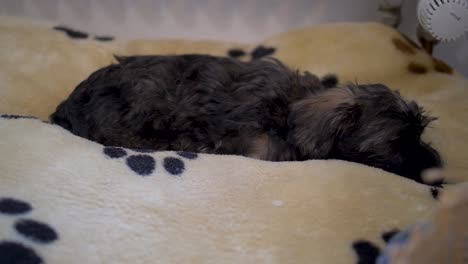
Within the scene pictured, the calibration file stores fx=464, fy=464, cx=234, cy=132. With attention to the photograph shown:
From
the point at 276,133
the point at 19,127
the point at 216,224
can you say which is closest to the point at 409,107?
the point at 276,133

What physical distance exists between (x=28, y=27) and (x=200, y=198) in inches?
81.4

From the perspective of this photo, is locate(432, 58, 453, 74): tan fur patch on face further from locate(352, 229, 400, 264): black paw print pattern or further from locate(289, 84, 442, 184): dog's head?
locate(352, 229, 400, 264): black paw print pattern

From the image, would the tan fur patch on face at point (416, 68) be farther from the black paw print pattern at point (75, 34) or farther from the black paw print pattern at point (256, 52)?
the black paw print pattern at point (75, 34)

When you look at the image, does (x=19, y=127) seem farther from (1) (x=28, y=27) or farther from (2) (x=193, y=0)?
(2) (x=193, y=0)

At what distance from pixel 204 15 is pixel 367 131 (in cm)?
174

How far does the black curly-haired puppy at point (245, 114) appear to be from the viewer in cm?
193

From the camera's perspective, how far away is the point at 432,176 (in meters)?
1.56

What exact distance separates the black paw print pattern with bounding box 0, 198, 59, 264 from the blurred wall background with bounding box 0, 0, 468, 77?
2.13 m

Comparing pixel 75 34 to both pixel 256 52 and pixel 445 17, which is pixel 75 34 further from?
pixel 445 17

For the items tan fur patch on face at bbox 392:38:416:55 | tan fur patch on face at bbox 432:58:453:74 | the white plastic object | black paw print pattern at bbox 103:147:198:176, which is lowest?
black paw print pattern at bbox 103:147:198:176

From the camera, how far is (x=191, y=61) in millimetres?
2352

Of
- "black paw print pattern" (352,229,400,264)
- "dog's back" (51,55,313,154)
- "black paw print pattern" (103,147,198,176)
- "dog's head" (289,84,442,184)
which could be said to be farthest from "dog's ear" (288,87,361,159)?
"black paw print pattern" (352,229,400,264)

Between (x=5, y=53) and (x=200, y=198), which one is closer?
(x=200, y=198)

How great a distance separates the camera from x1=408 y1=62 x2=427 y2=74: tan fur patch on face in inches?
108
